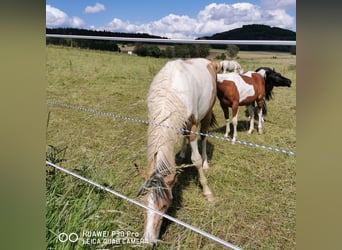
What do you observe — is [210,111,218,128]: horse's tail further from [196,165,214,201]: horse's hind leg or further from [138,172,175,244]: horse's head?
[138,172,175,244]: horse's head

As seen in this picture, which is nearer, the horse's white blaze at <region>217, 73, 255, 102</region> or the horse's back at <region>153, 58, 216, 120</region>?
the horse's back at <region>153, 58, 216, 120</region>

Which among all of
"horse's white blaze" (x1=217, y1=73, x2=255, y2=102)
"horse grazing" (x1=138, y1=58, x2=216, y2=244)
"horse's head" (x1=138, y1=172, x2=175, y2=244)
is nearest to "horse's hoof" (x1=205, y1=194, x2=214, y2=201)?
"horse grazing" (x1=138, y1=58, x2=216, y2=244)

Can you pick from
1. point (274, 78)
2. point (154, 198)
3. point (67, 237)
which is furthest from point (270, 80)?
point (67, 237)

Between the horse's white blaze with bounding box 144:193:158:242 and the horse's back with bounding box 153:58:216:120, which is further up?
the horse's back with bounding box 153:58:216:120

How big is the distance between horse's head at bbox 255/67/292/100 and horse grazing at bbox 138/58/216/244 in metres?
Answer: 0.37

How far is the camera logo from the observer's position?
1.00 metres

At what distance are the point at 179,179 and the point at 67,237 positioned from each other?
1.00 meters

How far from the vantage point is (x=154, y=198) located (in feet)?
4.06

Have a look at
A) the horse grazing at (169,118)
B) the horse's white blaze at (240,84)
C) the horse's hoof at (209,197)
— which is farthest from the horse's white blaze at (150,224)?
the horse's white blaze at (240,84)

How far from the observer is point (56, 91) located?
3547mm

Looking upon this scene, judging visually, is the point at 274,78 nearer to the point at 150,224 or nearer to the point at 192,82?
the point at 192,82

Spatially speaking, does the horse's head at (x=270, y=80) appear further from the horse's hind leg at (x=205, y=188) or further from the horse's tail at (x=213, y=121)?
the horse's hind leg at (x=205, y=188)
